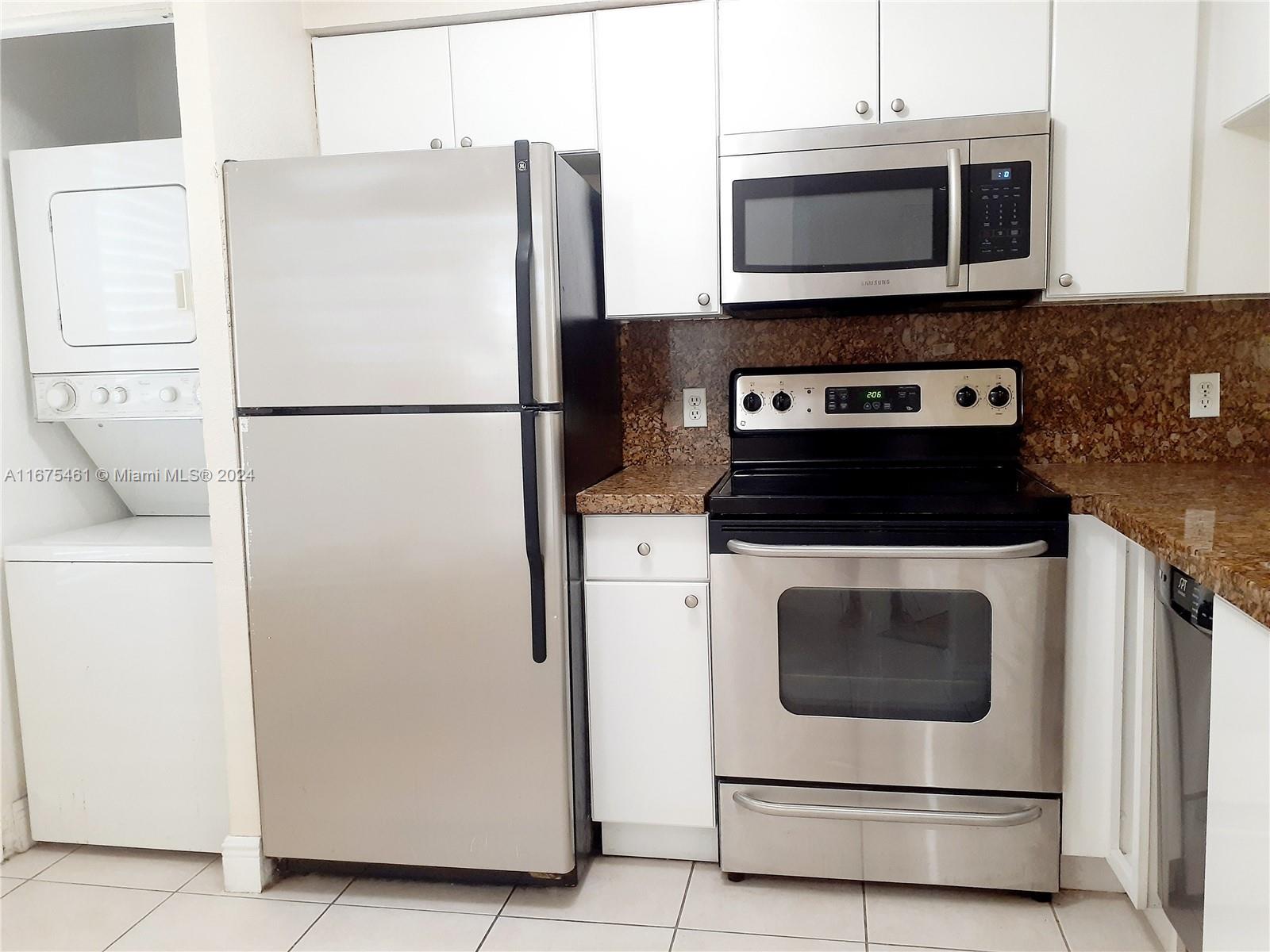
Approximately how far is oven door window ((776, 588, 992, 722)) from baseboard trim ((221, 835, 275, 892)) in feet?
4.27

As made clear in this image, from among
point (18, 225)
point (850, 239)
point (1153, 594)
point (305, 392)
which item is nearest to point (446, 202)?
point (305, 392)

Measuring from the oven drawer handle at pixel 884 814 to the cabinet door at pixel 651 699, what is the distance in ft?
0.41

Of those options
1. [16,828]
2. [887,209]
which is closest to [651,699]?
[887,209]

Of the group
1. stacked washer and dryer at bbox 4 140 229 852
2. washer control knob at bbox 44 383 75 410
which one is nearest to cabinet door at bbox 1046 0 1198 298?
stacked washer and dryer at bbox 4 140 229 852

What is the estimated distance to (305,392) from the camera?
188 cm

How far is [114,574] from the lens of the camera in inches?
83.0

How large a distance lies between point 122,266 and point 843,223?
1.83 m

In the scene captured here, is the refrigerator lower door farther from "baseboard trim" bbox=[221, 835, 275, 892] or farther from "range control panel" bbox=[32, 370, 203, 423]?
"range control panel" bbox=[32, 370, 203, 423]

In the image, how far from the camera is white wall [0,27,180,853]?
7.28 ft

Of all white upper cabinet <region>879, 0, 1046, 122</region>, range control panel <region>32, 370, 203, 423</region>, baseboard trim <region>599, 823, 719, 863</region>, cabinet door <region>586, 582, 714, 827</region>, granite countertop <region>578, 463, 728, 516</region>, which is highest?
white upper cabinet <region>879, 0, 1046, 122</region>

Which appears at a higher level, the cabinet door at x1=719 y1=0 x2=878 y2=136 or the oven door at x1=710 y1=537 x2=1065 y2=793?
the cabinet door at x1=719 y1=0 x2=878 y2=136

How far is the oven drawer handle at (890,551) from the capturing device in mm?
1753

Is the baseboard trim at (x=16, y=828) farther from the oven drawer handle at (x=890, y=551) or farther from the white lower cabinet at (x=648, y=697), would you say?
the oven drawer handle at (x=890, y=551)

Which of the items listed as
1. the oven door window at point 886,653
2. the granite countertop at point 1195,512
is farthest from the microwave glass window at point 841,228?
the oven door window at point 886,653
